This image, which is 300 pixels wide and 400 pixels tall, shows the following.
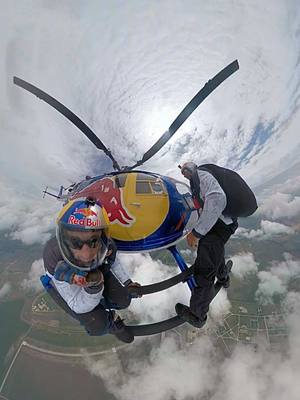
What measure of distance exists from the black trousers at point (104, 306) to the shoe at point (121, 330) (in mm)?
107

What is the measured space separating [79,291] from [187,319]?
1952 mm

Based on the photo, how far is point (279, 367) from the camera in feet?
266

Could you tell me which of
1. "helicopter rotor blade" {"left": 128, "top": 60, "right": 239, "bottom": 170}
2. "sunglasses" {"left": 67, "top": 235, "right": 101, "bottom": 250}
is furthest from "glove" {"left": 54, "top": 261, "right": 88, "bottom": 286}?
A: "helicopter rotor blade" {"left": 128, "top": 60, "right": 239, "bottom": 170}

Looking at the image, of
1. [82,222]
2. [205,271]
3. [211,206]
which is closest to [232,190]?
[211,206]

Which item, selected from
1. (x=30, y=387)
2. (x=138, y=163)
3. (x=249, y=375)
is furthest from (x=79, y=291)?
(x=249, y=375)

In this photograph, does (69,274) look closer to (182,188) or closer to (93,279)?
(93,279)

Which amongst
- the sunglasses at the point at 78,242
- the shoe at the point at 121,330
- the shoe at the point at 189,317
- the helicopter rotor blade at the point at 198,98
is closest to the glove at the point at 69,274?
the sunglasses at the point at 78,242

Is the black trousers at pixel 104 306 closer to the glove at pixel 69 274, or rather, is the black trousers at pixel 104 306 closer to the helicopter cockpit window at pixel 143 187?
the glove at pixel 69 274

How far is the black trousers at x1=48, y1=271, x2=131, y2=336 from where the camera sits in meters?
3.94

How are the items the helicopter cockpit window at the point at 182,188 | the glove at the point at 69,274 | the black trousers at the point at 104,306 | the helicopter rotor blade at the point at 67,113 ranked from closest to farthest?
the glove at the point at 69,274 < the black trousers at the point at 104,306 < the helicopter cockpit window at the point at 182,188 < the helicopter rotor blade at the point at 67,113

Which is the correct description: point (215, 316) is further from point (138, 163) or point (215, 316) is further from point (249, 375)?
point (138, 163)

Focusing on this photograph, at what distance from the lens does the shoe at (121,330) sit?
426cm

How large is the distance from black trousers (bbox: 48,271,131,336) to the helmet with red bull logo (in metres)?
0.81

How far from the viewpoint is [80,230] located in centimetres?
344
